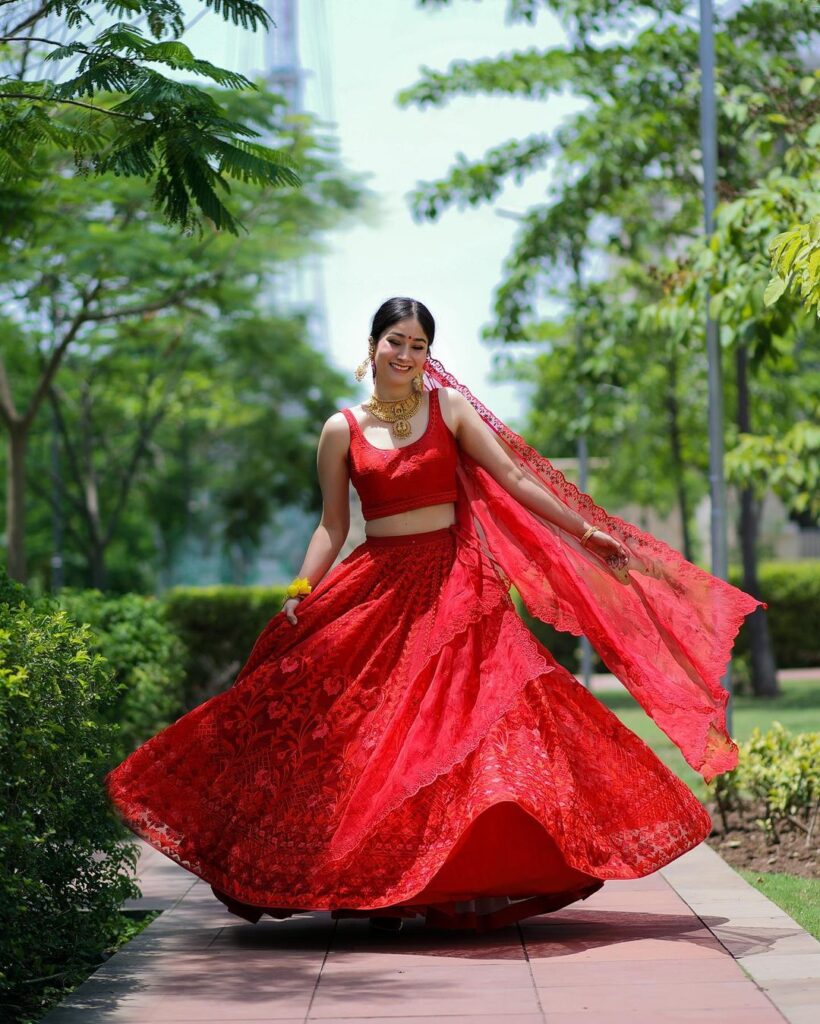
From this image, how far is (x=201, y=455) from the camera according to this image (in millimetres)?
38844

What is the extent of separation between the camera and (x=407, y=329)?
20.7ft

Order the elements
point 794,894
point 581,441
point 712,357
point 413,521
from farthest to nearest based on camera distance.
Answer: point 581,441
point 712,357
point 794,894
point 413,521

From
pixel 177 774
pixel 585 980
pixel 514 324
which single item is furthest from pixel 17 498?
pixel 585 980

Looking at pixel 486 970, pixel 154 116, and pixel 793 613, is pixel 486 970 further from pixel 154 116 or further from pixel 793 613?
pixel 793 613

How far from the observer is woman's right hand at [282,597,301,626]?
6211 mm

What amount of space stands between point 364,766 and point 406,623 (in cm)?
62

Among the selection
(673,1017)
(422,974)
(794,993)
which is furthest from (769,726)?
(673,1017)

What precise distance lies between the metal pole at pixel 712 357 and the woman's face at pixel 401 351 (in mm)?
4183

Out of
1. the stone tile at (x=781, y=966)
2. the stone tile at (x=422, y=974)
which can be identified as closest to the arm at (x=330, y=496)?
the stone tile at (x=422, y=974)

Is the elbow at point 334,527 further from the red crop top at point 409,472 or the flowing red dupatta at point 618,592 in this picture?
the flowing red dupatta at point 618,592

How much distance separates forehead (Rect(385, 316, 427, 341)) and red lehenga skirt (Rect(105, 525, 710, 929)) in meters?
0.79

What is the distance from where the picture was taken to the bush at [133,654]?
33.9 feet

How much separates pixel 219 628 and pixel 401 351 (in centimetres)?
1115

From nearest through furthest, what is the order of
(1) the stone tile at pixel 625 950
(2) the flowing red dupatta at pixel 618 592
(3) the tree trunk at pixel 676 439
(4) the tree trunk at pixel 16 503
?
(1) the stone tile at pixel 625 950 < (2) the flowing red dupatta at pixel 618 592 < (4) the tree trunk at pixel 16 503 < (3) the tree trunk at pixel 676 439
